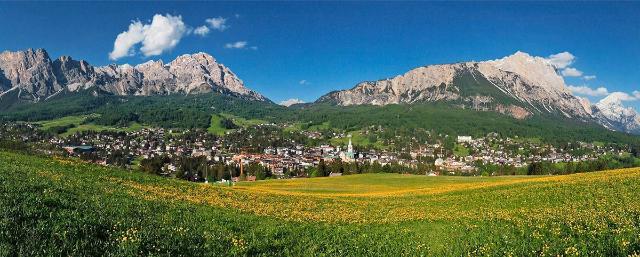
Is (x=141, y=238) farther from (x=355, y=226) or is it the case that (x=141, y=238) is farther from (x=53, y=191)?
(x=355, y=226)

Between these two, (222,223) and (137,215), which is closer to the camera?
(137,215)

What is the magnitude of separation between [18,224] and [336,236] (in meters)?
12.4

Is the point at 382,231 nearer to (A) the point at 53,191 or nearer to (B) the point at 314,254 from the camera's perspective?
(B) the point at 314,254

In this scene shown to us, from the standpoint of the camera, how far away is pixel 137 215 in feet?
56.0

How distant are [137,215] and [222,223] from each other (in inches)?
163

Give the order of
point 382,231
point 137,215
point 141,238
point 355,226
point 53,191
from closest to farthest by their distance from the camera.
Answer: point 141,238
point 137,215
point 53,191
point 382,231
point 355,226

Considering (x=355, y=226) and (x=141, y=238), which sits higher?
(x=141, y=238)

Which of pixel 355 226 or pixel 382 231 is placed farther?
pixel 355 226

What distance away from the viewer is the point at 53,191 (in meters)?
19.9

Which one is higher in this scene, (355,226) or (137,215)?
(137,215)

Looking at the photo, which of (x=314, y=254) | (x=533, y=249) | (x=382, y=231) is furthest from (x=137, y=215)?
(x=533, y=249)

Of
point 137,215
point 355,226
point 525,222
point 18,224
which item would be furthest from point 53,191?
point 525,222

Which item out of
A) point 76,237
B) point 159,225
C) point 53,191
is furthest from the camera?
point 53,191

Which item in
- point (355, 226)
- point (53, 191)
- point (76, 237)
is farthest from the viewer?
point (355, 226)
